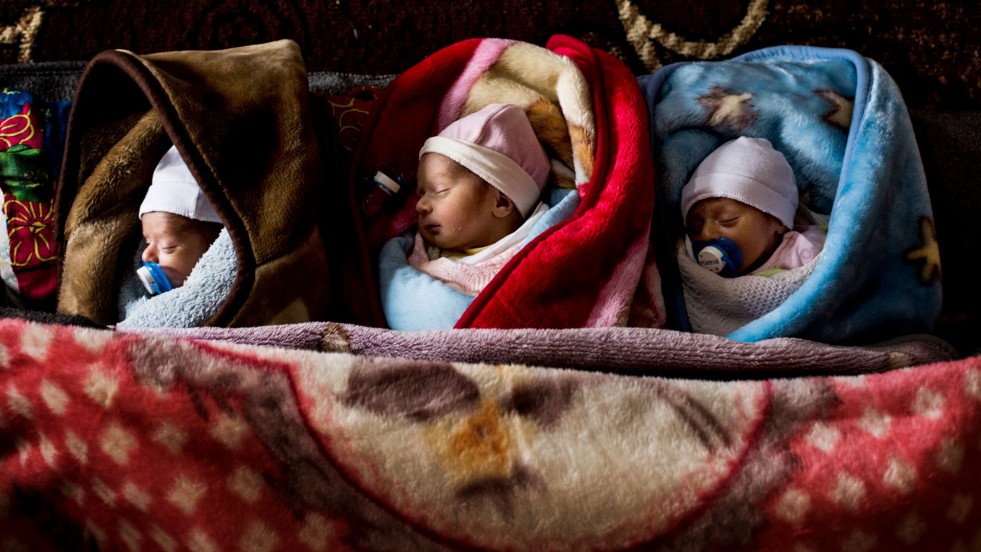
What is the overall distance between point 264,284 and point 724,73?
2.39 feet

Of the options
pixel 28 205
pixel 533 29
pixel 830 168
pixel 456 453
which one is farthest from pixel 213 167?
pixel 830 168

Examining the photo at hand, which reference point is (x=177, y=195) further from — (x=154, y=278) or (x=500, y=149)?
(x=500, y=149)

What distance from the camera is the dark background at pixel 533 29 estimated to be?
3.88 ft

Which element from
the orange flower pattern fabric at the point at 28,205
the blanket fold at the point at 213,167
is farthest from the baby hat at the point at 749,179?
→ the orange flower pattern fabric at the point at 28,205

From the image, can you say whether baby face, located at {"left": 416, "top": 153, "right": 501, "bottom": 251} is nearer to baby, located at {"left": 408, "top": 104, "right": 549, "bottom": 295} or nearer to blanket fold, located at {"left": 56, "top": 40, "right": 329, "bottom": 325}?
baby, located at {"left": 408, "top": 104, "right": 549, "bottom": 295}

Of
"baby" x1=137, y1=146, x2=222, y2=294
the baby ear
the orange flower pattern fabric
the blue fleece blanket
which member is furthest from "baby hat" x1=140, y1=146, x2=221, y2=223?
the blue fleece blanket

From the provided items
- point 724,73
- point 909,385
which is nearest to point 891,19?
point 724,73

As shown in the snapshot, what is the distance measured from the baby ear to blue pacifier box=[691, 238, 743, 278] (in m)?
0.28

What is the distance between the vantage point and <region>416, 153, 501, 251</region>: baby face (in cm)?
103

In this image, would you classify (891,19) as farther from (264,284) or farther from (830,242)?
(264,284)

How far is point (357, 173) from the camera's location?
106 cm

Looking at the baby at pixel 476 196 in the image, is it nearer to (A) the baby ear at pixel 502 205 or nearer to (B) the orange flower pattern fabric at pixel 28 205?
(A) the baby ear at pixel 502 205

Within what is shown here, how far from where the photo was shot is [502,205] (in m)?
1.06

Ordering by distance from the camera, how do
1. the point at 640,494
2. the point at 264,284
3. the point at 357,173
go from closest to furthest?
the point at 640,494 < the point at 264,284 < the point at 357,173
